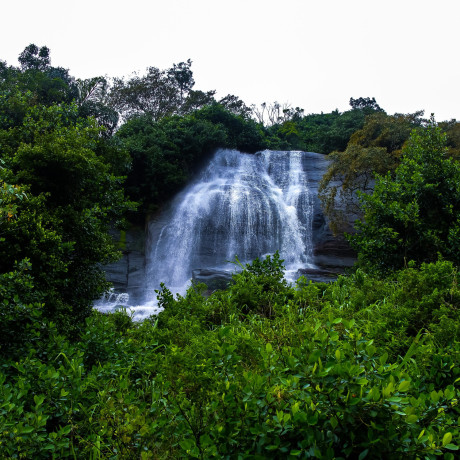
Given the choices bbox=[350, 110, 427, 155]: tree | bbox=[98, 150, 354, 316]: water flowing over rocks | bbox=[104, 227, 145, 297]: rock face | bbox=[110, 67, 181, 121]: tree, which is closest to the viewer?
bbox=[104, 227, 145, 297]: rock face

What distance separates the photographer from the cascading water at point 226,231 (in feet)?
53.1

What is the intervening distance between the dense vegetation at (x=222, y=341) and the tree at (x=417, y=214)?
0.03 metres

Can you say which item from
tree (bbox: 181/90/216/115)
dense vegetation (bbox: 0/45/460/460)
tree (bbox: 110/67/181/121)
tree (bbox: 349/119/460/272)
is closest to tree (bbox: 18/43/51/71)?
tree (bbox: 110/67/181/121)

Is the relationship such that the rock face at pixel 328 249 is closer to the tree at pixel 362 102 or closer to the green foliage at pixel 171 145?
the green foliage at pixel 171 145

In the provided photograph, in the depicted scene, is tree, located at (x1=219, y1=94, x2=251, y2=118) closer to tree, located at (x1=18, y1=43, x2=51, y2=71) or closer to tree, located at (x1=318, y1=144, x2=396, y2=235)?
tree, located at (x1=18, y1=43, x2=51, y2=71)

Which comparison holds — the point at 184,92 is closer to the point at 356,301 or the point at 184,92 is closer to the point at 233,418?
the point at 356,301

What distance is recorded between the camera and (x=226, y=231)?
56.2 ft

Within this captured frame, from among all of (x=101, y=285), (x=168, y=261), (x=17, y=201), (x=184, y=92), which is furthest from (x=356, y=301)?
(x=184, y=92)

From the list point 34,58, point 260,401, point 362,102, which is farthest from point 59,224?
point 362,102

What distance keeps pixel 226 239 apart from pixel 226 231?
405 mm

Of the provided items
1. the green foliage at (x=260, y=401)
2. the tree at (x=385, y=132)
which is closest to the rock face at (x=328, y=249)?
the tree at (x=385, y=132)

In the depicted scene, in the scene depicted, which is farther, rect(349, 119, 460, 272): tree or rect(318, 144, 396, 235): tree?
rect(318, 144, 396, 235): tree

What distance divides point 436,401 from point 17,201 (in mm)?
5337

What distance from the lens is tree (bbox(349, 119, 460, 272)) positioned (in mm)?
7535
